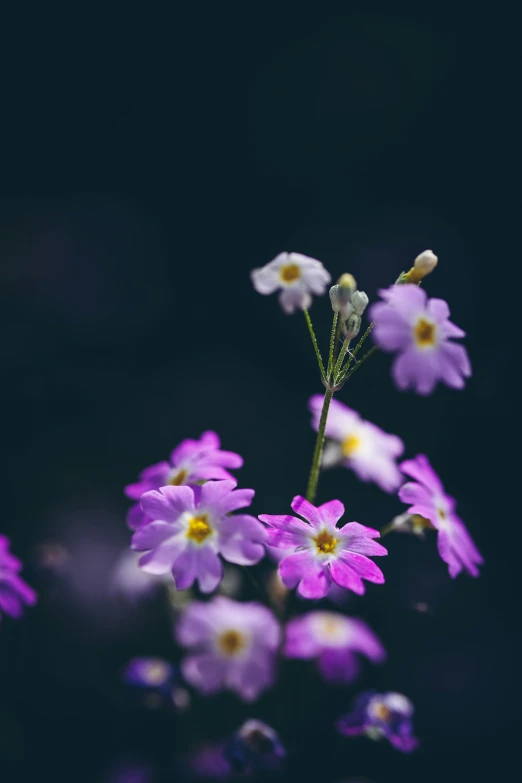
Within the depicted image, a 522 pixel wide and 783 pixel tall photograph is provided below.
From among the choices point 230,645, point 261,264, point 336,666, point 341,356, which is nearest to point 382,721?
point 336,666

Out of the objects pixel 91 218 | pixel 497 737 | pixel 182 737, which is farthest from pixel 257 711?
pixel 91 218

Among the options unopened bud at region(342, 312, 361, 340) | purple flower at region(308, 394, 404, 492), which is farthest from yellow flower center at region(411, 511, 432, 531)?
unopened bud at region(342, 312, 361, 340)

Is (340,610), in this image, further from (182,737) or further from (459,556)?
(459,556)

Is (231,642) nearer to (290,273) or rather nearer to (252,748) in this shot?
(252,748)

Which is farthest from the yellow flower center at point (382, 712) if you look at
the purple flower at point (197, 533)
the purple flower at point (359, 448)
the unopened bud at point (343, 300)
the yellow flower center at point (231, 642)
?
the unopened bud at point (343, 300)

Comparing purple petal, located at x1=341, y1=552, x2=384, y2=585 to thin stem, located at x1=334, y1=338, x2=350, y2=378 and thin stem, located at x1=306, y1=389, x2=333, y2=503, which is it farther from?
thin stem, located at x1=334, y1=338, x2=350, y2=378

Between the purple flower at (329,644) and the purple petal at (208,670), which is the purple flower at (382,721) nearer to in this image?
the purple flower at (329,644)
